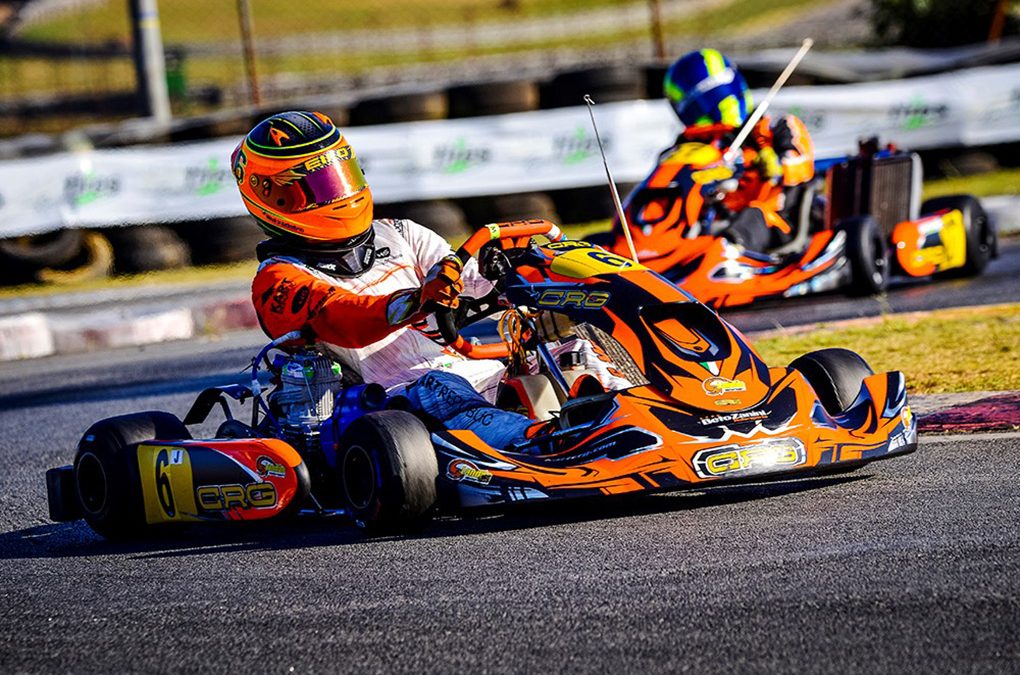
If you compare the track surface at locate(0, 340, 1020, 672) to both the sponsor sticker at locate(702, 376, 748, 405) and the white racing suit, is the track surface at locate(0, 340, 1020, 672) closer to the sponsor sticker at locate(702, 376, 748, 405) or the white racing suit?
the sponsor sticker at locate(702, 376, 748, 405)

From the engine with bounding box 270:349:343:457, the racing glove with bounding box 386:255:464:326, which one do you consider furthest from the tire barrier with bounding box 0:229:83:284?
the racing glove with bounding box 386:255:464:326

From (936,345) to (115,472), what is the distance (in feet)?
11.5

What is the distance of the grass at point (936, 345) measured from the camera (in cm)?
568

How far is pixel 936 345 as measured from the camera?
21.4 ft

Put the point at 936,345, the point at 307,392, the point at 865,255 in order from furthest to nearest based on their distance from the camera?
the point at 865,255 → the point at 936,345 → the point at 307,392

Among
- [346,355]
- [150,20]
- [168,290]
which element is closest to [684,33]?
[150,20]

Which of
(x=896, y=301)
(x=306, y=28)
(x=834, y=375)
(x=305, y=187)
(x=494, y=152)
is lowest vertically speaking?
(x=896, y=301)

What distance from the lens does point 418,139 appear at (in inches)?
506

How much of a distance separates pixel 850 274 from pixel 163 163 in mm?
6459

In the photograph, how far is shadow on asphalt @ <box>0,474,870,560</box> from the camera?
162 inches

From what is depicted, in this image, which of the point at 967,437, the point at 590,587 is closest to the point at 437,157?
the point at 967,437

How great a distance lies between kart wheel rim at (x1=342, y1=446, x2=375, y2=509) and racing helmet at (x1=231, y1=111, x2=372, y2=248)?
0.78 m

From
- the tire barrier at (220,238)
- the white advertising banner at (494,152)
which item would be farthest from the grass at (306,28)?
the white advertising banner at (494,152)

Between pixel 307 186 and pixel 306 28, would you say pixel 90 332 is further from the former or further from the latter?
pixel 306 28
